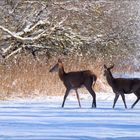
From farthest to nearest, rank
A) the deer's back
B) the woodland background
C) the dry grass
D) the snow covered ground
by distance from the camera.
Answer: the woodland background
the dry grass
the deer's back
the snow covered ground

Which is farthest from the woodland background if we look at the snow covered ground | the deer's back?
the snow covered ground

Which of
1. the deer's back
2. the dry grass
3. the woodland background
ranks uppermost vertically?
the woodland background

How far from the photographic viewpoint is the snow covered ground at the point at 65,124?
26.2ft

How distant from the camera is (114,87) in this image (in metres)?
13.7

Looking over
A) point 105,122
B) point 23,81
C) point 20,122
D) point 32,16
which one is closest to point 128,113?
point 105,122

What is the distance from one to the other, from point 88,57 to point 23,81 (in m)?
8.39

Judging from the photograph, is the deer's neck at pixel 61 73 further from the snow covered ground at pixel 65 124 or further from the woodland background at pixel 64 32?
the woodland background at pixel 64 32

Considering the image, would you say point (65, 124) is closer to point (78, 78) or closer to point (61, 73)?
point (78, 78)

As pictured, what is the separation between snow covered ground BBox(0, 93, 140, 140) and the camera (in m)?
7.98

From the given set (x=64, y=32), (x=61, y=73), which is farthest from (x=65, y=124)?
(x=64, y=32)

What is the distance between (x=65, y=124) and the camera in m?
9.39

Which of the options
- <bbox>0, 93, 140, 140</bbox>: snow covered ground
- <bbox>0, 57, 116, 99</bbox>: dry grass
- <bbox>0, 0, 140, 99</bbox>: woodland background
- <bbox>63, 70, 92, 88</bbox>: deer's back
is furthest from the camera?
<bbox>0, 0, 140, 99</bbox>: woodland background

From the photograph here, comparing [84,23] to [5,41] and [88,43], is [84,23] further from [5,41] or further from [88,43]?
[5,41]

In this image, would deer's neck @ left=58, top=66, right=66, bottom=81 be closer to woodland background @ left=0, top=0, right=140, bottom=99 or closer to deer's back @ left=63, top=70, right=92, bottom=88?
deer's back @ left=63, top=70, right=92, bottom=88
